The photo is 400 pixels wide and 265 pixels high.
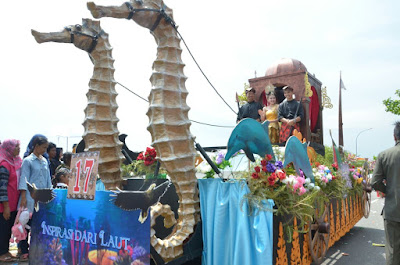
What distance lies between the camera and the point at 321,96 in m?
7.21

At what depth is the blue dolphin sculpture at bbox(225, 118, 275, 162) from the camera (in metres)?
3.32

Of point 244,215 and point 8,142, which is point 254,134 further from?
point 8,142

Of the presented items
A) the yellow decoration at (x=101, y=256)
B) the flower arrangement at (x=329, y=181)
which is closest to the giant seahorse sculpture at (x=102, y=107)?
the yellow decoration at (x=101, y=256)

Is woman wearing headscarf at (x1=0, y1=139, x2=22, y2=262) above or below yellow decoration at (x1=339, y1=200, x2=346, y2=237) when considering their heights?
above

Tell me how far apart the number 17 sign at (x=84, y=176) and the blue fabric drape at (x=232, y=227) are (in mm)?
1118

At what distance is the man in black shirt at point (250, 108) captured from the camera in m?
6.56

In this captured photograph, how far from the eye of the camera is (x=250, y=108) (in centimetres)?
660

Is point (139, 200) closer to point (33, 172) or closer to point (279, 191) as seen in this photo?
point (279, 191)

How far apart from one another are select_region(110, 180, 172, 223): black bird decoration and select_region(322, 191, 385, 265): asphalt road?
3594 millimetres

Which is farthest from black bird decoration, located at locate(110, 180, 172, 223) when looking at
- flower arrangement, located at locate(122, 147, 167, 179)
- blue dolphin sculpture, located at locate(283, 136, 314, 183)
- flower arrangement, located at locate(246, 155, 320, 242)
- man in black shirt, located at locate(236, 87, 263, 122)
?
man in black shirt, located at locate(236, 87, 263, 122)

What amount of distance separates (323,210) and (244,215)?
1861 mm

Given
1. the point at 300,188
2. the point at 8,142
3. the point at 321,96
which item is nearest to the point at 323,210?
the point at 300,188

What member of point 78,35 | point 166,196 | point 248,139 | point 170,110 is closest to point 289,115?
point 248,139

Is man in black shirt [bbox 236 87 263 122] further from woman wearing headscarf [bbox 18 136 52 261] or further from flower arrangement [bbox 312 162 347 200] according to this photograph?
woman wearing headscarf [bbox 18 136 52 261]
